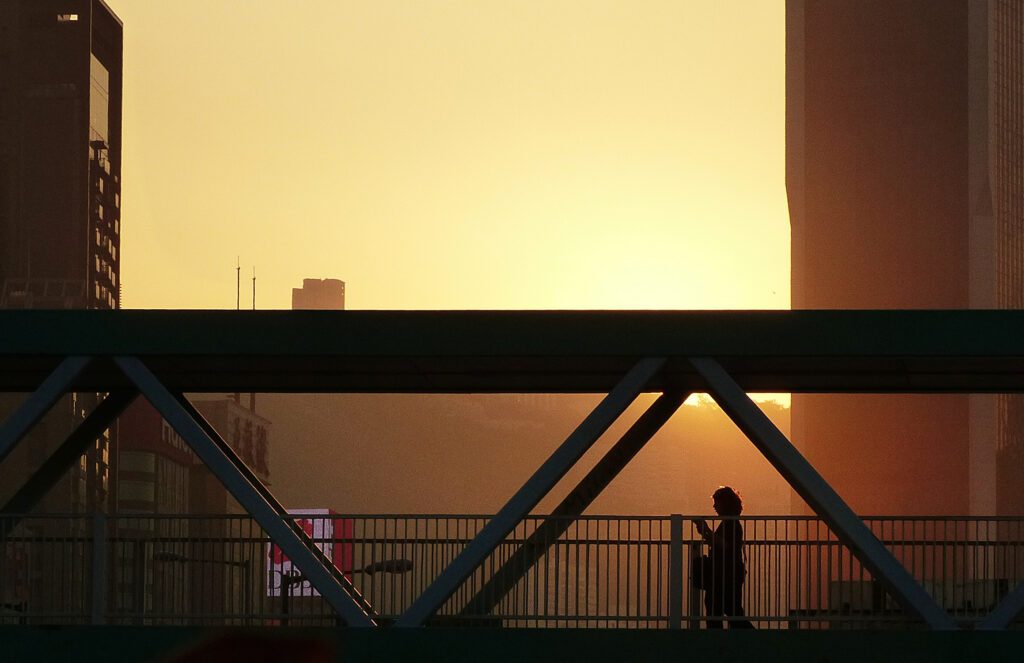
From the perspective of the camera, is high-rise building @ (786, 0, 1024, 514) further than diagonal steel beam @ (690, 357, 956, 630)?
Yes

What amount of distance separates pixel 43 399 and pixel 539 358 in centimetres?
526

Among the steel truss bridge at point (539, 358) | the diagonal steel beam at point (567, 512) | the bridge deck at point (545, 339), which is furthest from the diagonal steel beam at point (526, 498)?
the diagonal steel beam at point (567, 512)

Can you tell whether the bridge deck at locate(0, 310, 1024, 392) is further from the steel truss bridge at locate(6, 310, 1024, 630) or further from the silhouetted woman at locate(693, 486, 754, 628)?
the silhouetted woman at locate(693, 486, 754, 628)

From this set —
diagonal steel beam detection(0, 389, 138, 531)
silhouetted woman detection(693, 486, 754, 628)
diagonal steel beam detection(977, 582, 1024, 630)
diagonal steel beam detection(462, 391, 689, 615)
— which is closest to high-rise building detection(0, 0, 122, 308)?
diagonal steel beam detection(0, 389, 138, 531)

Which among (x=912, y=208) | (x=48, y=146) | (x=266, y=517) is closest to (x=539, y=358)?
(x=266, y=517)

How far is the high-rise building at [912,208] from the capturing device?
591 feet

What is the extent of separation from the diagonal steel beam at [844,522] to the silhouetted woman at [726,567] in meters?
0.91

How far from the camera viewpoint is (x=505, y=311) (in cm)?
1867

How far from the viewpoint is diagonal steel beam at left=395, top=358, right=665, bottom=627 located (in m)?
17.5

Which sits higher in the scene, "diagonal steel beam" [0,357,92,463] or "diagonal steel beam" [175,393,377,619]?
"diagonal steel beam" [0,357,92,463]

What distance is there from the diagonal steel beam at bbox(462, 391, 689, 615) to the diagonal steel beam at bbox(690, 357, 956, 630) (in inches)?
84.4

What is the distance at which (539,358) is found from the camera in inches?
761

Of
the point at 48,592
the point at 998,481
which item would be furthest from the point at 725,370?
the point at 998,481

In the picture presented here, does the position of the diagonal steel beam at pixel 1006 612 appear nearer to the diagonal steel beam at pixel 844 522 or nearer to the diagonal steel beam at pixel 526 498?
the diagonal steel beam at pixel 844 522
